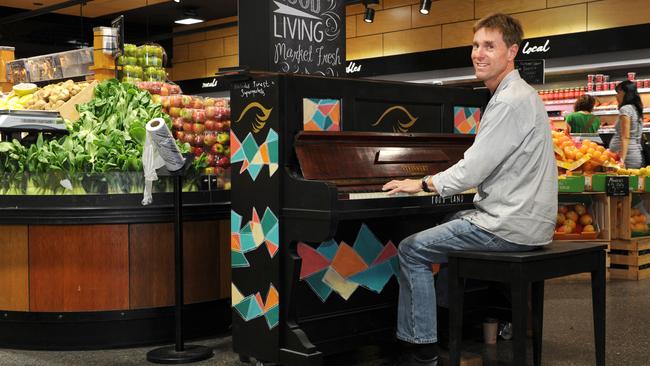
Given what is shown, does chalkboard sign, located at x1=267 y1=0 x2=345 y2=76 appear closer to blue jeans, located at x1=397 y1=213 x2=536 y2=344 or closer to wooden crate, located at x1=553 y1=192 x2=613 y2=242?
blue jeans, located at x1=397 y1=213 x2=536 y2=344

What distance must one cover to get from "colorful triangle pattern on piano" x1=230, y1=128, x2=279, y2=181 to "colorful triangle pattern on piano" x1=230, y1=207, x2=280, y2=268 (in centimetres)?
20

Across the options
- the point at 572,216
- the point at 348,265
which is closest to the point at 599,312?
the point at 348,265

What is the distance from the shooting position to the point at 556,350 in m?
4.26

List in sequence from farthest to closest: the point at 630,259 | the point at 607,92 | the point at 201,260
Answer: the point at 607,92 < the point at 630,259 < the point at 201,260

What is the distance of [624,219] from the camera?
273 inches

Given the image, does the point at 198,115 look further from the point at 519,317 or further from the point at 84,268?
the point at 519,317

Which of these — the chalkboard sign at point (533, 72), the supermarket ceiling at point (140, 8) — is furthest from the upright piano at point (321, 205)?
the supermarket ceiling at point (140, 8)

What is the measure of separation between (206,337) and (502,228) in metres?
2.02

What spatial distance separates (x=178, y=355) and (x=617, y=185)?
4293 mm

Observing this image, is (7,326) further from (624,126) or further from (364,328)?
(624,126)

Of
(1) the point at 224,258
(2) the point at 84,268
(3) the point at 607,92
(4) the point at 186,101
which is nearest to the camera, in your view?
(2) the point at 84,268

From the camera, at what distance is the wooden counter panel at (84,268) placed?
4355 millimetres

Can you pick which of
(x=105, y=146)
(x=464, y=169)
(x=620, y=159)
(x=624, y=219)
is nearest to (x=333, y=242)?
(x=464, y=169)

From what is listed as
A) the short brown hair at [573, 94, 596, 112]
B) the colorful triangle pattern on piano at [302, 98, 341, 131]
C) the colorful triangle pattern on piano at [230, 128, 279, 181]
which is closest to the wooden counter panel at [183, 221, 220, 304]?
the colorful triangle pattern on piano at [230, 128, 279, 181]
